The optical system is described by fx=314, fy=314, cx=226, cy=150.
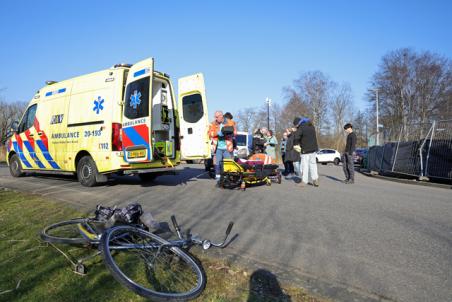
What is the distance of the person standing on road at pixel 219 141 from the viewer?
834cm

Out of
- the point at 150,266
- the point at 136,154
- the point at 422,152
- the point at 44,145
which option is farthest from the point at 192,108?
the point at 422,152

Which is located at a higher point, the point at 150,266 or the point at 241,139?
the point at 241,139

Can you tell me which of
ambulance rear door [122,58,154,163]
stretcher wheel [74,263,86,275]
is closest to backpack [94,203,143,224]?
stretcher wheel [74,263,86,275]

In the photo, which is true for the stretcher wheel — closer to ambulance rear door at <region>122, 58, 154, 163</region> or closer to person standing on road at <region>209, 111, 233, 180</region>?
ambulance rear door at <region>122, 58, 154, 163</region>

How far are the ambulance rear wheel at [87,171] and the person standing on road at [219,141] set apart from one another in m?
3.07

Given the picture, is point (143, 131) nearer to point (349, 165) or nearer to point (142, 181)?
point (142, 181)

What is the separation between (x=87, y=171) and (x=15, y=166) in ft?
14.9

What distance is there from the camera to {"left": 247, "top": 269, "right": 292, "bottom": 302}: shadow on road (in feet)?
8.09

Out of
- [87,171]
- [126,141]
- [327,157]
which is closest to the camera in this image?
[126,141]

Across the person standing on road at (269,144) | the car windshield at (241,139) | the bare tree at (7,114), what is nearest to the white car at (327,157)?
the car windshield at (241,139)

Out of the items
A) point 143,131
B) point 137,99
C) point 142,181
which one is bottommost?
point 142,181

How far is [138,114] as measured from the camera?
731 cm

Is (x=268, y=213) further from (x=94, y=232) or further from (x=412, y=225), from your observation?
(x=94, y=232)

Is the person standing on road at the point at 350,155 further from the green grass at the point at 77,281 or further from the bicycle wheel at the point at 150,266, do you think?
the bicycle wheel at the point at 150,266
